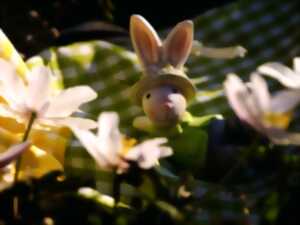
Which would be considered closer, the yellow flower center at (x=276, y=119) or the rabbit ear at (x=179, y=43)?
the yellow flower center at (x=276, y=119)

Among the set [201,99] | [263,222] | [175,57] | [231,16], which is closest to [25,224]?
[263,222]

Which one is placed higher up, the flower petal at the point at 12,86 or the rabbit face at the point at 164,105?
the flower petal at the point at 12,86

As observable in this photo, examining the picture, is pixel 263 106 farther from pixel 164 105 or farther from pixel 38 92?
pixel 164 105

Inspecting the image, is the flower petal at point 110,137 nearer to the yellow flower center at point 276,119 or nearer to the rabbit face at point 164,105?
the yellow flower center at point 276,119

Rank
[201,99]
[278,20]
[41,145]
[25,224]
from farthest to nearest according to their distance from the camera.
Result: [278,20], [201,99], [41,145], [25,224]

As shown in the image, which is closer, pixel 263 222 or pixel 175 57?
pixel 263 222

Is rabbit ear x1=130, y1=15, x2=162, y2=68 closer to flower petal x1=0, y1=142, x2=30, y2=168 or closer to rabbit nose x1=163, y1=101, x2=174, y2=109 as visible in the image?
rabbit nose x1=163, y1=101, x2=174, y2=109

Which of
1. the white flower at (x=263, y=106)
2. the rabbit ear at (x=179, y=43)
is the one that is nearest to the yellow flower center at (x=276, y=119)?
the white flower at (x=263, y=106)

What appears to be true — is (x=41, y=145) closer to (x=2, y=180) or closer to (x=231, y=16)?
(x=2, y=180)
